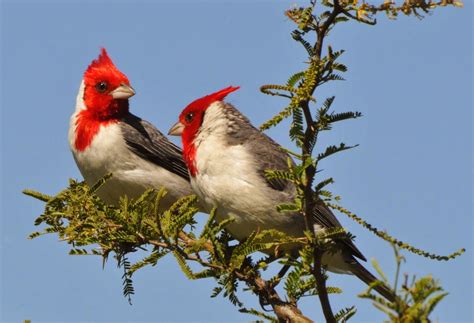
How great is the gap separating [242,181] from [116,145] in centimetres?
189

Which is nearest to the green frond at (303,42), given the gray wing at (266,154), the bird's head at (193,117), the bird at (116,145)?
the gray wing at (266,154)

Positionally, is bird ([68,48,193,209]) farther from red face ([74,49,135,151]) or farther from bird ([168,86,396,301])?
bird ([168,86,396,301])

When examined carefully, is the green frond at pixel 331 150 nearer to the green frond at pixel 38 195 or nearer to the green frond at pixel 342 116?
the green frond at pixel 342 116

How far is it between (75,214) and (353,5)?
2.77 m

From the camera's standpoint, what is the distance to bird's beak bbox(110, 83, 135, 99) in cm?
785

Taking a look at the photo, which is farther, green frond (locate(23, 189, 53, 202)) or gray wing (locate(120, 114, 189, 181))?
gray wing (locate(120, 114, 189, 181))

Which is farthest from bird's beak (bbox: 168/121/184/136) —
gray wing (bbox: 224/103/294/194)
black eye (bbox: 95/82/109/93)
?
black eye (bbox: 95/82/109/93)

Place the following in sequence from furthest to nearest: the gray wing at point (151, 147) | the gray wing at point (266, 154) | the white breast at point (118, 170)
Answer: the gray wing at point (151, 147) → the white breast at point (118, 170) → the gray wing at point (266, 154)

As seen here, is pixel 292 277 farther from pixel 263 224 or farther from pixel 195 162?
pixel 195 162

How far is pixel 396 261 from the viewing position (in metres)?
3.17

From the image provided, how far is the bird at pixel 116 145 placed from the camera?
7.47 metres

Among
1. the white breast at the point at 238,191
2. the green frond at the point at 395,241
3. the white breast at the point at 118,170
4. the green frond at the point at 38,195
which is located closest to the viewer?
the green frond at the point at 395,241

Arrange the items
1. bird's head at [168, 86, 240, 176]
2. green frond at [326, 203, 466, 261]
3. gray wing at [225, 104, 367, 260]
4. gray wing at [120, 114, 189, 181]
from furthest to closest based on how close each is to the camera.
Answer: gray wing at [120, 114, 189, 181] < bird's head at [168, 86, 240, 176] < gray wing at [225, 104, 367, 260] < green frond at [326, 203, 466, 261]

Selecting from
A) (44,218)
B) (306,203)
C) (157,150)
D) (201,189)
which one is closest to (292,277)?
(306,203)
